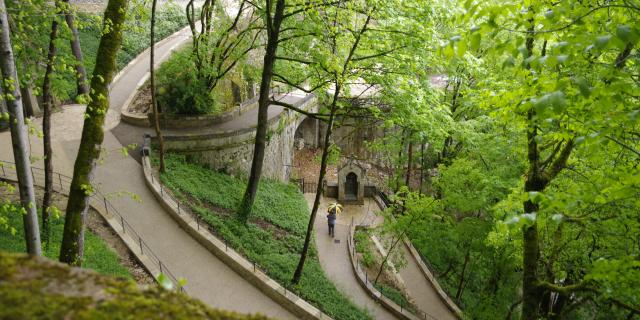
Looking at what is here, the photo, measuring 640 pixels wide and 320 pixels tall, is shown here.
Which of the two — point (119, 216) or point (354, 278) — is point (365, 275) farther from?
point (119, 216)

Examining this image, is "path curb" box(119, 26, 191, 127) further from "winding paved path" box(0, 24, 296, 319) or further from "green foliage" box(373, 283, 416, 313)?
"green foliage" box(373, 283, 416, 313)

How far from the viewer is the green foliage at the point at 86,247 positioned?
1012cm

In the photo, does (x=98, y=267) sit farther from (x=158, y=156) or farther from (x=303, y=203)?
(x=303, y=203)

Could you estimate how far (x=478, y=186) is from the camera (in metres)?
14.0

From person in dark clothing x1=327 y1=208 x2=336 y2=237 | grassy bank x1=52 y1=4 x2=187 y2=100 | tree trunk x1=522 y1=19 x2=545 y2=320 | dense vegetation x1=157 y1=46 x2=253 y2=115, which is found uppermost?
grassy bank x1=52 y1=4 x2=187 y2=100

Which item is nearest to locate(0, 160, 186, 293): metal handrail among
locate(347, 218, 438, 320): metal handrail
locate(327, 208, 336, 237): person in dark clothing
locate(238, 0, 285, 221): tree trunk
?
locate(238, 0, 285, 221): tree trunk

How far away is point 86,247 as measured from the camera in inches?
432

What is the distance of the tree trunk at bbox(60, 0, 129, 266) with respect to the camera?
6.17 metres

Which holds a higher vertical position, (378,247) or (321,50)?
(321,50)

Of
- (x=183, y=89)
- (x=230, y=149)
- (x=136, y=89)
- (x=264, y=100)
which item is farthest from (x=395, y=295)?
(x=136, y=89)

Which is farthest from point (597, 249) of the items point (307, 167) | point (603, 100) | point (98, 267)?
point (307, 167)

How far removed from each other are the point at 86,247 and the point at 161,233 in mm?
2719

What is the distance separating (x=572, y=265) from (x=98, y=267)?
10.9 meters

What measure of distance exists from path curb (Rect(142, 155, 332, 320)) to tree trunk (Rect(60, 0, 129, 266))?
21.0 feet
